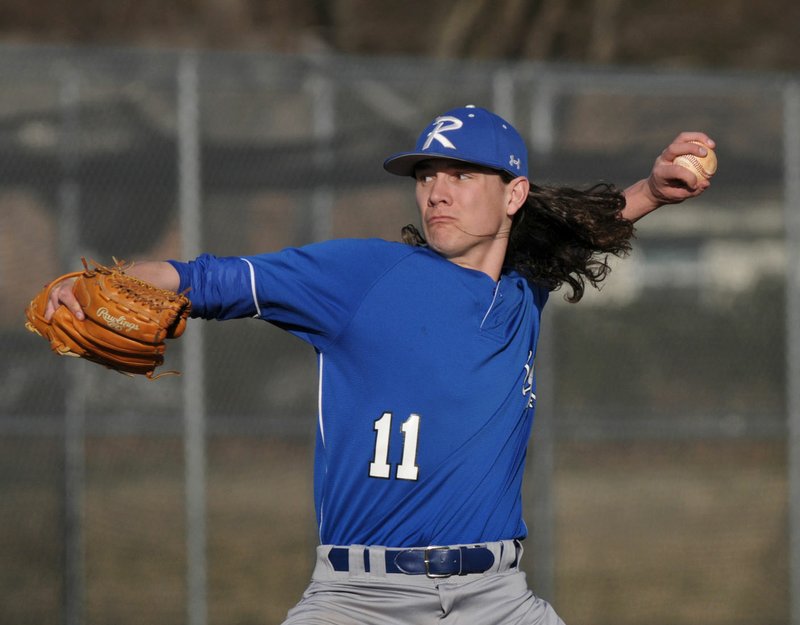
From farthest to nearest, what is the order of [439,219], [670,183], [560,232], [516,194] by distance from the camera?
[560,232] < [670,183] < [516,194] < [439,219]

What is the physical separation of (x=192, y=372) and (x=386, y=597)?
3128 mm

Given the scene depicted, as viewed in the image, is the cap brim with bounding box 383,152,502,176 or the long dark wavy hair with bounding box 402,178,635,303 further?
the long dark wavy hair with bounding box 402,178,635,303

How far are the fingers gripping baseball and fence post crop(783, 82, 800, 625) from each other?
307 centimetres

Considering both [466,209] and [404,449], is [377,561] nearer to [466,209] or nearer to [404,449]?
[404,449]

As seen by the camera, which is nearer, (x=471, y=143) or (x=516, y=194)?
(x=471, y=143)

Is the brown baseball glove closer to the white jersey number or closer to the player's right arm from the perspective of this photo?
the player's right arm

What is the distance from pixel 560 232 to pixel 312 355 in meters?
2.53

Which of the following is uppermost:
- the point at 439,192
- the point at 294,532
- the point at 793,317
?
the point at 439,192

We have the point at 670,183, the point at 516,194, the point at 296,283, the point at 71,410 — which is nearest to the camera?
the point at 296,283

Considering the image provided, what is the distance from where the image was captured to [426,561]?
134 inches

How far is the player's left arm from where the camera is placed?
400cm

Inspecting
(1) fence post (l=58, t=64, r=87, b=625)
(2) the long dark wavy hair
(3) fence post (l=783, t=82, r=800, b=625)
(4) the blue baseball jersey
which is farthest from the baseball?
(1) fence post (l=58, t=64, r=87, b=625)

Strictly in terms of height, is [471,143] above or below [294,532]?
above

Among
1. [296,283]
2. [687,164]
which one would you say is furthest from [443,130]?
[687,164]
